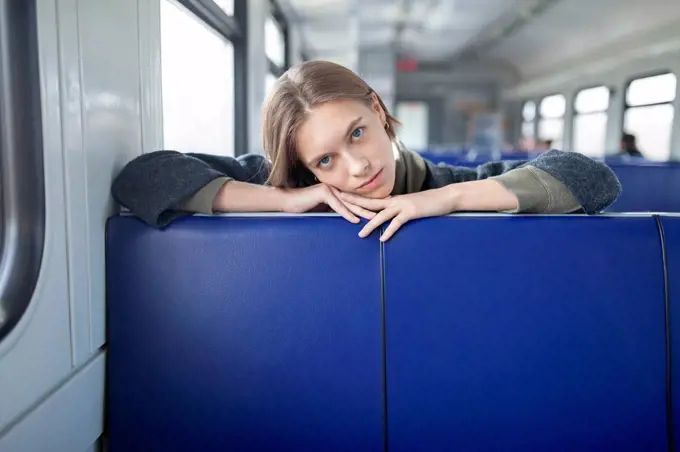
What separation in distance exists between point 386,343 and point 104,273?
64 centimetres

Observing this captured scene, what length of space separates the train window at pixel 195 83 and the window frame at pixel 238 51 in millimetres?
29

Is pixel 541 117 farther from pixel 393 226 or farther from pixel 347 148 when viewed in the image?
pixel 393 226

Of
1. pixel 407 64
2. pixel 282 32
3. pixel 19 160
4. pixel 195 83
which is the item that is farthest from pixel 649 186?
pixel 407 64

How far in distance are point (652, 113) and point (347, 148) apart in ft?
23.5

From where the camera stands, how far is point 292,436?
3.83 feet

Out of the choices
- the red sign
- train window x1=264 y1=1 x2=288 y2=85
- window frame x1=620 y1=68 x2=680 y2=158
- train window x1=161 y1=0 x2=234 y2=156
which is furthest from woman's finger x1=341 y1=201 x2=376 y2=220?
the red sign

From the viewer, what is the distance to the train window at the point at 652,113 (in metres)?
6.55

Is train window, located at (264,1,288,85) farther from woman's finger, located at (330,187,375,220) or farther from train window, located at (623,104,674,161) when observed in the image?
train window, located at (623,104,674,161)

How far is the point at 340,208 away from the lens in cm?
118

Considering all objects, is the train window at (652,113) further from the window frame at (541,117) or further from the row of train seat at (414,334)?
the row of train seat at (414,334)

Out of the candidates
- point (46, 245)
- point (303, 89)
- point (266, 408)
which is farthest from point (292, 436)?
point (303, 89)

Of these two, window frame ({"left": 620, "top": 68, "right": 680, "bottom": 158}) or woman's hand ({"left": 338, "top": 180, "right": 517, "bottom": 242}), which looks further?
window frame ({"left": 620, "top": 68, "right": 680, "bottom": 158})

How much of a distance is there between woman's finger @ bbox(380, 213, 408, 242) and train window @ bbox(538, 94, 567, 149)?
977 centimetres

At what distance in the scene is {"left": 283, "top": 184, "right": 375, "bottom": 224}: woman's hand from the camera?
46.7 inches
